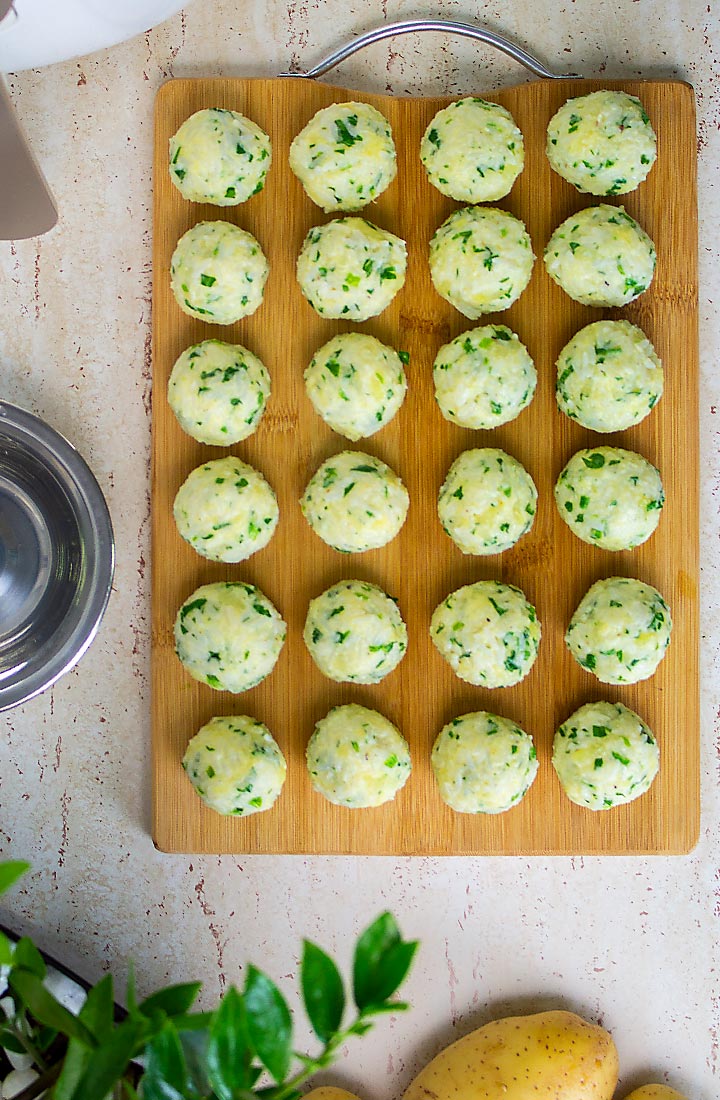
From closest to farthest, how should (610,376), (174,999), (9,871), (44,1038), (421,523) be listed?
1. (9,871)
2. (174,999)
3. (44,1038)
4. (610,376)
5. (421,523)

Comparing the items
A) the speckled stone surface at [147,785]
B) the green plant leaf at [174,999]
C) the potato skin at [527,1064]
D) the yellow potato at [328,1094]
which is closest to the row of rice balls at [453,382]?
the speckled stone surface at [147,785]

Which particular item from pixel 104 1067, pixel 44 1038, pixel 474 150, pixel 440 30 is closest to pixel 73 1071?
pixel 104 1067

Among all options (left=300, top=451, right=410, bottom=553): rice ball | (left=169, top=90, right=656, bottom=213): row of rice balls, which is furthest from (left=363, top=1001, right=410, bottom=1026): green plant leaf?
(left=169, top=90, right=656, bottom=213): row of rice balls

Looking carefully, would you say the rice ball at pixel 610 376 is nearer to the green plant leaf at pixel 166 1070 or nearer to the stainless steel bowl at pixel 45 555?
the stainless steel bowl at pixel 45 555

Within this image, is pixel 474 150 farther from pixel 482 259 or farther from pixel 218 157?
pixel 218 157

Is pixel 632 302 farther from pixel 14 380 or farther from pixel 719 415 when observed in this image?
Result: pixel 14 380

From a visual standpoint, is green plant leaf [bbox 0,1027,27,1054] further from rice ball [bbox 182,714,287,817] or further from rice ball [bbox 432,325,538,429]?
rice ball [bbox 432,325,538,429]

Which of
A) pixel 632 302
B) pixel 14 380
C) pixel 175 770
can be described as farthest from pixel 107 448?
pixel 632 302
